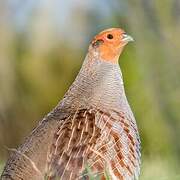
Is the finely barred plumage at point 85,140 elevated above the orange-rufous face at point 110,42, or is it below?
below

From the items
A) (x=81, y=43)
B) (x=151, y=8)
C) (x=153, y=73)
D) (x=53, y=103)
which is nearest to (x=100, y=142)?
(x=153, y=73)

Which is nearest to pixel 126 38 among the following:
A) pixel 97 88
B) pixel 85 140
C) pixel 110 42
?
pixel 110 42

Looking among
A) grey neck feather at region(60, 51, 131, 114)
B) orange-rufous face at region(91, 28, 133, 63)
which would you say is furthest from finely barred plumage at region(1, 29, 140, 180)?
orange-rufous face at region(91, 28, 133, 63)

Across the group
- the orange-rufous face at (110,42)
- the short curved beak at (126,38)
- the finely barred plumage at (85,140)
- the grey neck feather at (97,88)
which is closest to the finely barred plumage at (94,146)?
the finely barred plumage at (85,140)

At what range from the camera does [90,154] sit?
16.7ft

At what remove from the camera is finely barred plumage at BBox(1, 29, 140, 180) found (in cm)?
499

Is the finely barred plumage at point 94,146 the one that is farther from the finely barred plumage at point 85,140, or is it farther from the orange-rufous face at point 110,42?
the orange-rufous face at point 110,42

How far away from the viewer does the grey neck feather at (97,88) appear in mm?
5469

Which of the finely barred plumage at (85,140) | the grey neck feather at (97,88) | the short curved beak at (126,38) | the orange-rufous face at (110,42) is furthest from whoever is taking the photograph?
the short curved beak at (126,38)

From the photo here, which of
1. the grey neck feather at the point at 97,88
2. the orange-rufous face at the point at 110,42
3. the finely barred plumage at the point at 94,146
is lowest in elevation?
the finely barred plumage at the point at 94,146

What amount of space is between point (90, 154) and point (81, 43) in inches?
458

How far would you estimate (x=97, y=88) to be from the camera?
221 inches

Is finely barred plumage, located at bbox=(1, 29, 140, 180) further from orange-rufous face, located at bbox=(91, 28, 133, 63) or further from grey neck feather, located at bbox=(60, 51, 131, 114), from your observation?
orange-rufous face, located at bbox=(91, 28, 133, 63)

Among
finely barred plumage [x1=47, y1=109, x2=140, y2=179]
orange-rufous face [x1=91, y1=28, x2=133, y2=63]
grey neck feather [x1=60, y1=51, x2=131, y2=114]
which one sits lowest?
finely barred plumage [x1=47, y1=109, x2=140, y2=179]
